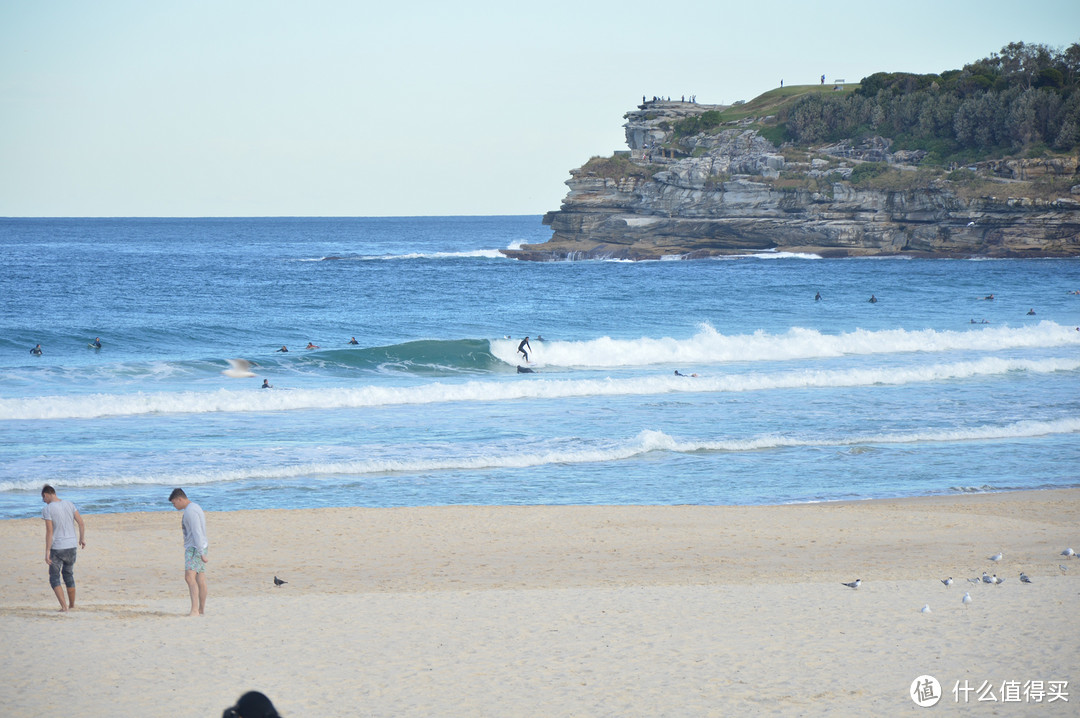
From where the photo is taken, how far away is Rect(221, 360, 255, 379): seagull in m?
28.2

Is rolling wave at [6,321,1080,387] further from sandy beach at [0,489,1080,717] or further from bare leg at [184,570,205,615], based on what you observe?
bare leg at [184,570,205,615]

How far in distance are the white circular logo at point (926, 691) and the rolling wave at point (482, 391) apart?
17.7m

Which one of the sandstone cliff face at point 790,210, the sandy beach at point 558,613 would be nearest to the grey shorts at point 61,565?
the sandy beach at point 558,613

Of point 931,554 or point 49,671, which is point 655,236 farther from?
point 49,671

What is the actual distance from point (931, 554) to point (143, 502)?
1235cm

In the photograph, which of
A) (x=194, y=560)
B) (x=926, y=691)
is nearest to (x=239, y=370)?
(x=194, y=560)

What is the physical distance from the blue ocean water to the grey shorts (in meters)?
4.76

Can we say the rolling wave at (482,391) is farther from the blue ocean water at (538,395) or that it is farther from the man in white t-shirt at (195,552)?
the man in white t-shirt at (195,552)

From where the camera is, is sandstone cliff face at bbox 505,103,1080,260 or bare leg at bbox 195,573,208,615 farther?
sandstone cliff face at bbox 505,103,1080,260

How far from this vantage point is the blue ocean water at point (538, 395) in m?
16.1

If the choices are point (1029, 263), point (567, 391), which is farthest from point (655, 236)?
point (567, 391)

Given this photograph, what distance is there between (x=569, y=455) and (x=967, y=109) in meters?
80.8

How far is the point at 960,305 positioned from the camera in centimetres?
4516

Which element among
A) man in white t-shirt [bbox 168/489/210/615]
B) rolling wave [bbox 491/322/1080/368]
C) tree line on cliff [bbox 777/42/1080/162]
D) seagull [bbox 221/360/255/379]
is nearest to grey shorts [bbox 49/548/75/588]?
man in white t-shirt [bbox 168/489/210/615]
